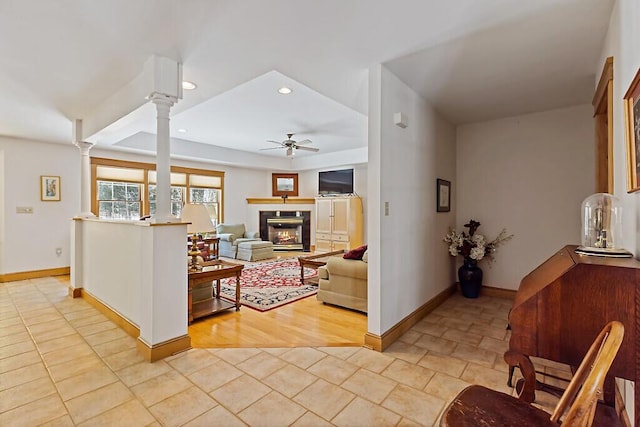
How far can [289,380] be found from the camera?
2.15 meters

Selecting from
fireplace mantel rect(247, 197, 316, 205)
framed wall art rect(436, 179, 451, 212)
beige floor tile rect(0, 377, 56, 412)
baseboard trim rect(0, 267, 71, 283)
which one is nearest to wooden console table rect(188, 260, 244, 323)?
beige floor tile rect(0, 377, 56, 412)

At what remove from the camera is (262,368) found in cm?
232

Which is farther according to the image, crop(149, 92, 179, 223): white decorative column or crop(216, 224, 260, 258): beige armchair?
crop(216, 224, 260, 258): beige armchair

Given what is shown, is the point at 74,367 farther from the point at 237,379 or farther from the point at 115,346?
the point at 237,379

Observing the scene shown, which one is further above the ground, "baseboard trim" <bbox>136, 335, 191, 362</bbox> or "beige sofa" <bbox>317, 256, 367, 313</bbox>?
"beige sofa" <bbox>317, 256, 367, 313</bbox>

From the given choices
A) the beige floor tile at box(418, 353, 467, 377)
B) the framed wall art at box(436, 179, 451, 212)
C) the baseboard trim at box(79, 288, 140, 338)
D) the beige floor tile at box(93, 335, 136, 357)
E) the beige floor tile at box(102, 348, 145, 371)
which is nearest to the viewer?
the beige floor tile at box(418, 353, 467, 377)

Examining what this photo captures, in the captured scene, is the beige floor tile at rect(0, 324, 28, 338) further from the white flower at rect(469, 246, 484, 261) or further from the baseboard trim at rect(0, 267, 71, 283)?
the white flower at rect(469, 246, 484, 261)

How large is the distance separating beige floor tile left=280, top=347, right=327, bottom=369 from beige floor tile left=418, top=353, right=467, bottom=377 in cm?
81

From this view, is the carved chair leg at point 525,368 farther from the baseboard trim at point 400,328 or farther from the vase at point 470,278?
the vase at point 470,278

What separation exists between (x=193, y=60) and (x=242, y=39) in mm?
593

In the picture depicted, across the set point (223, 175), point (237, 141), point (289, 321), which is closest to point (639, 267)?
point (289, 321)

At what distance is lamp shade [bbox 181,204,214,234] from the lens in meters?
3.24

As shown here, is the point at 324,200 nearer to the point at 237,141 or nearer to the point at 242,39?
the point at 237,141

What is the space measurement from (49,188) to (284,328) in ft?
17.3
